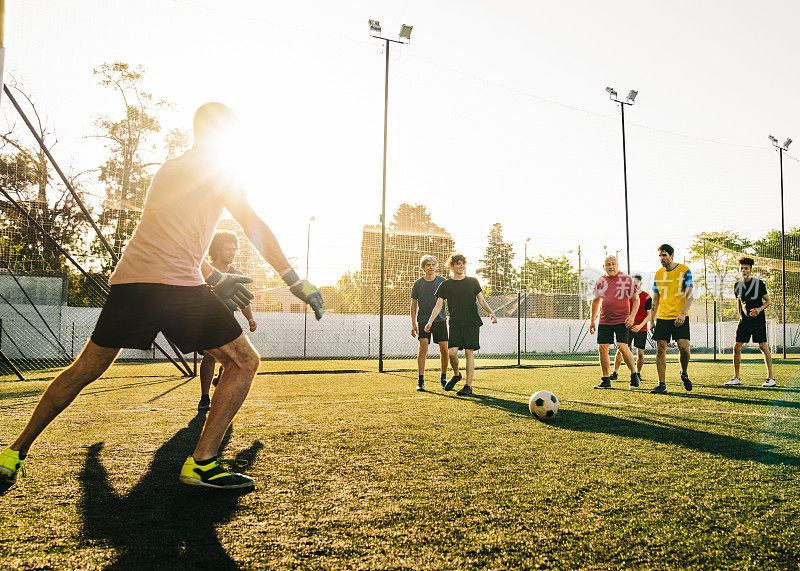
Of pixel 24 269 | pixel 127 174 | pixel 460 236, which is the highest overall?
pixel 127 174

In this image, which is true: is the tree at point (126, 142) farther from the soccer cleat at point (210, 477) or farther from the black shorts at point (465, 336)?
the soccer cleat at point (210, 477)

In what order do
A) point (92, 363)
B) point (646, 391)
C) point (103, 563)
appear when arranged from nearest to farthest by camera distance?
point (103, 563) → point (92, 363) → point (646, 391)

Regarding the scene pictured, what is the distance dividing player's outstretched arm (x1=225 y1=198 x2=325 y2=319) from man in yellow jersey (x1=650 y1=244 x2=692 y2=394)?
6.62m

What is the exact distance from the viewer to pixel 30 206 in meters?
12.4

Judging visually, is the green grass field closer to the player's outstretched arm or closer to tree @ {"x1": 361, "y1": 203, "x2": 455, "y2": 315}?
the player's outstretched arm

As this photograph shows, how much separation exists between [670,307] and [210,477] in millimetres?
7336

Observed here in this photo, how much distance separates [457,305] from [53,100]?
10.1 m

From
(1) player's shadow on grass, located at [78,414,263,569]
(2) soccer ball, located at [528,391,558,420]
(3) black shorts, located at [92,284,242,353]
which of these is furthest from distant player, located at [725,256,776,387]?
(3) black shorts, located at [92,284,242,353]

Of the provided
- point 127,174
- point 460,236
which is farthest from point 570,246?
point 127,174

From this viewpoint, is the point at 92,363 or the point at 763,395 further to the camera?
the point at 763,395

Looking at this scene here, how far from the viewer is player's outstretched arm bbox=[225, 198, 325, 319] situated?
2.84 metres

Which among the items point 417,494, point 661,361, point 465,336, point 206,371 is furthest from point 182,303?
point 661,361

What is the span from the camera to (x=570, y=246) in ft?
66.6

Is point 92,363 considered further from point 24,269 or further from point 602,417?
point 24,269
